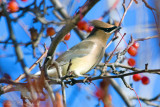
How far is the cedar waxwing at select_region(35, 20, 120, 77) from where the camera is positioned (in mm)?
3435

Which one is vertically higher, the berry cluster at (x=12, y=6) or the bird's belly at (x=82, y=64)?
the berry cluster at (x=12, y=6)

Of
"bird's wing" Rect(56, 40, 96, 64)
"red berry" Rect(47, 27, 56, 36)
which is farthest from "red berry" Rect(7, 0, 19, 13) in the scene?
"bird's wing" Rect(56, 40, 96, 64)

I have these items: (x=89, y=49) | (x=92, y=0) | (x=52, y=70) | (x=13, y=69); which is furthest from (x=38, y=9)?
(x=13, y=69)

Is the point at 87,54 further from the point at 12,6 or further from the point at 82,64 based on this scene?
the point at 12,6

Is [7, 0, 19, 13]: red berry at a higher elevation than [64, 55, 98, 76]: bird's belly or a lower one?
higher

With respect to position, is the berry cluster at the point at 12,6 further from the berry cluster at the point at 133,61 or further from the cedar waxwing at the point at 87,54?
the berry cluster at the point at 133,61

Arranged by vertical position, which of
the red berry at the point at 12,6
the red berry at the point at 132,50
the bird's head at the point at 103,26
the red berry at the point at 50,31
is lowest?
the red berry at the point at 50,31

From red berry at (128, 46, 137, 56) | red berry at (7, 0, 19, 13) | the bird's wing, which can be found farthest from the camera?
the bird's wing

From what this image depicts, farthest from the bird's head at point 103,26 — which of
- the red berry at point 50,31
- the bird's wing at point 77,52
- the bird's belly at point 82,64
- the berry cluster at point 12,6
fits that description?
the berry cluster at point 12,6

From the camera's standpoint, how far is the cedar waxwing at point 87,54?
11.3 ft

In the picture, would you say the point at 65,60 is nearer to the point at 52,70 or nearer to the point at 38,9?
the point at 52,70

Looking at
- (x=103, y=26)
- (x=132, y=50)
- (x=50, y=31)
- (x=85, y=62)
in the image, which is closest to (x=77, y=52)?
(x=85, y=62)

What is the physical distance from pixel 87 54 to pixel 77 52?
153mm

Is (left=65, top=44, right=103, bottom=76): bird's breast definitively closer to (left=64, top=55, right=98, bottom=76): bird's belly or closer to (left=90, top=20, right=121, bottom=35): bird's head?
(left=64, top=55, right=98, bottom=76): bird's belly
